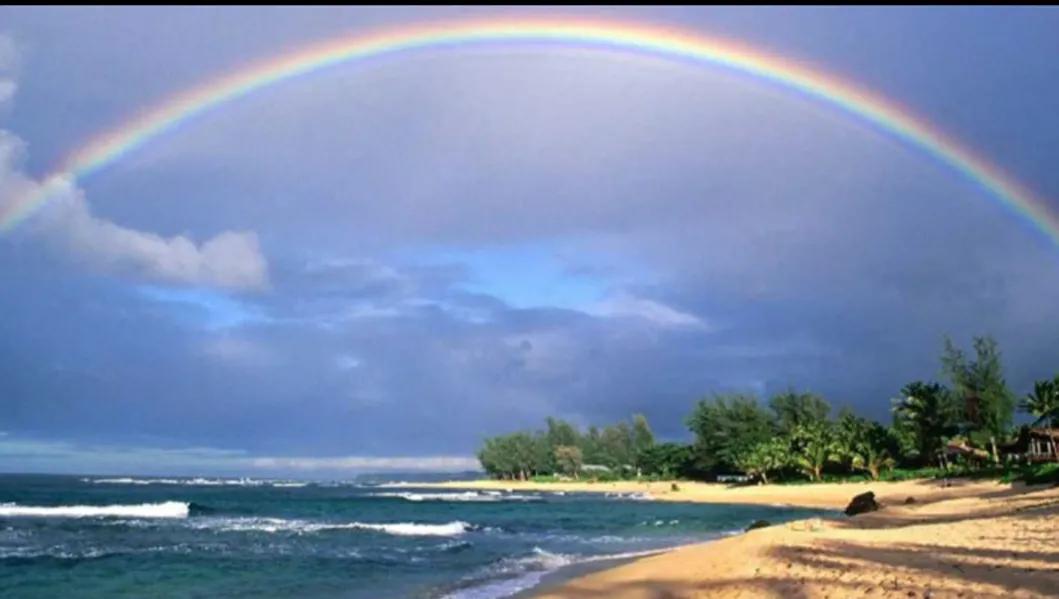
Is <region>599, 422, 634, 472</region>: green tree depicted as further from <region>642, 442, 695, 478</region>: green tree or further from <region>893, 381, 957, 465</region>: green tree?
<region>893, 381, 957, 465</region>: green tree

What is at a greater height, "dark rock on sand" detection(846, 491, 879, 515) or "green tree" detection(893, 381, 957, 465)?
"green tree" detection(893, 381, 957, 465)

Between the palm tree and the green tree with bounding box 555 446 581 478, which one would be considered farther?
the green tree with bounding box 555 446 581 478

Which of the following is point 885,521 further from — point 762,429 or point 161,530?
point 762,429

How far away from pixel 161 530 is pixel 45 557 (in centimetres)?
1492

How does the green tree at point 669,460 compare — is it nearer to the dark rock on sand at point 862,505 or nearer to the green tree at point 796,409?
the green tree at point 796,409

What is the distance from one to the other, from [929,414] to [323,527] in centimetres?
5409

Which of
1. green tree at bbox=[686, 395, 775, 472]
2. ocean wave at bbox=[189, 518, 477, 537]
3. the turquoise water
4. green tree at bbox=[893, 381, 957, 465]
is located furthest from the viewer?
green tree at bbox=[686, 395, 775, 472]

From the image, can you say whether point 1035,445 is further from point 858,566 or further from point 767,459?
point 858,566

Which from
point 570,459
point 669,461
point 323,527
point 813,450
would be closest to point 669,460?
point 669,461

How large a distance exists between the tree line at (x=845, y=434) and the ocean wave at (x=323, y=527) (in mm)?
40360

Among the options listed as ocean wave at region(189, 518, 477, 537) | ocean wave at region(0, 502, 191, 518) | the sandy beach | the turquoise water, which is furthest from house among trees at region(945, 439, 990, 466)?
ocean wave at region(0, 502, 191, 518)

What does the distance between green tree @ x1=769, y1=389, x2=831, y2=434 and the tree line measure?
14cm

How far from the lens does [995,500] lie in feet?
116

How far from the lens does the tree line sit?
6334cm
